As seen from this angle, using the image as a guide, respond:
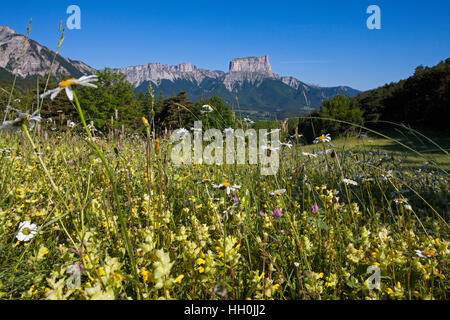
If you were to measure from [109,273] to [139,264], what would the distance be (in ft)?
1.03

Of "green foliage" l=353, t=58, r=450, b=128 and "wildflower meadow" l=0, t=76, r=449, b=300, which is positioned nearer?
"wildflower meadow" l=0, t=76, r=449, b=300

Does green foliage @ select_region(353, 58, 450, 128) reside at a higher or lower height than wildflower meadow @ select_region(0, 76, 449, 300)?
higher

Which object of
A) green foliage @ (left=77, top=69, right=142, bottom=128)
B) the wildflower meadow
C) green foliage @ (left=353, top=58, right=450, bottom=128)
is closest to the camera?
the wildflower meadow

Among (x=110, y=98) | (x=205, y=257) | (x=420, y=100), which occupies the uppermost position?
(x=110, y=98)

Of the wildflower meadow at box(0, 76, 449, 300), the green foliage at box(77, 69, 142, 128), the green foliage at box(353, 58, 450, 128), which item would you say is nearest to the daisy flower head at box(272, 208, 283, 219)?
the wildflower meadow at box(0, 76, 449, 300)

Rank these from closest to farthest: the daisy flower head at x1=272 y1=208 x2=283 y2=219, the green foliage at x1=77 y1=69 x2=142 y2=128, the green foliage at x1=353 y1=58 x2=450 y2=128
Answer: the daisy flower head at x1=272 y1=208 x2=283 y2=219, the green foliage at x1=353 y1=58 x2=450 y2=128, the green foliage at x1=77 y1=69 x2=142 y2=128

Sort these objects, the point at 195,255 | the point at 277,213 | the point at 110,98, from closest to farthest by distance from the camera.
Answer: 1. the point at 195,255
2. the point at 277,213
3. the point at 110,98

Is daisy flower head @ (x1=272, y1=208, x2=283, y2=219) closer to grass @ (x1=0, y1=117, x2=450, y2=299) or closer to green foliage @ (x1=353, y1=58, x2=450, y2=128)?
grass @ (x1=0, y1=117, x2=450, y2=299)

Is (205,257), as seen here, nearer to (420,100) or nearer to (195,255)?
(195,255)

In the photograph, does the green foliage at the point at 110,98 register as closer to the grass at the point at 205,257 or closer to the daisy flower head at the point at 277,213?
the grass at the point at 205,257

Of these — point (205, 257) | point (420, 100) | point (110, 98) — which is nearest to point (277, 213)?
point (205, 257)
